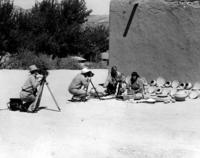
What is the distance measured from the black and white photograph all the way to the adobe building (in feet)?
0.10

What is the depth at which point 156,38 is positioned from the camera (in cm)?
1442

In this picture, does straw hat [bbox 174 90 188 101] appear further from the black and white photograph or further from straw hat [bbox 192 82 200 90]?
straw hat [bbox 192 82 200 90]

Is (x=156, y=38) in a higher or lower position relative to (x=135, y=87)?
higher

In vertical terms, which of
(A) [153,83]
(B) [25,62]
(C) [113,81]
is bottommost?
(B) [25,62]

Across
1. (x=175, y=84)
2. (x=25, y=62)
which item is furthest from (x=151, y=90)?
(x=25, y=62)

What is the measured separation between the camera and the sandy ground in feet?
23.7

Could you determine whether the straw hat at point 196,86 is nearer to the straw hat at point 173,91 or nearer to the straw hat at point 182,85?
the straw hat at point 182,85

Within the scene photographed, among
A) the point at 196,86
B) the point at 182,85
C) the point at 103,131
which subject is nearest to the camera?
the point at 103,131

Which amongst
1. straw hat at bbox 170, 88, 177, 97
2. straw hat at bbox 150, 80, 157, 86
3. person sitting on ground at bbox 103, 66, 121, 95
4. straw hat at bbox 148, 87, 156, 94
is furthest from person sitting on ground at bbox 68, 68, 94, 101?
straw hat at bbox 150, 80, 157, 86

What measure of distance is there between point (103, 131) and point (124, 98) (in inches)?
149

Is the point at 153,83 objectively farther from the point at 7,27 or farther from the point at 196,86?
the point at 7,27

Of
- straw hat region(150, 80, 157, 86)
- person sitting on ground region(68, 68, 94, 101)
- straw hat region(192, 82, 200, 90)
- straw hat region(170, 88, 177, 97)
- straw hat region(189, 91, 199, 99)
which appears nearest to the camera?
person sitting on ground region(68, 68, 94, 101)

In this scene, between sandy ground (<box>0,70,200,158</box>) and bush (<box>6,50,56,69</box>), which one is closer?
sandy ground (<box>0,70,200,158</box>)

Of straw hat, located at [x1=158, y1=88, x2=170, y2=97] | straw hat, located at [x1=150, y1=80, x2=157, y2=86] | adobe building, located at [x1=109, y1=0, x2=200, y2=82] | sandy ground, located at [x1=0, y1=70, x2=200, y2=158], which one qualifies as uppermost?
adobe building, located at [x1=109, y1=0, x2=200, y2=82]
